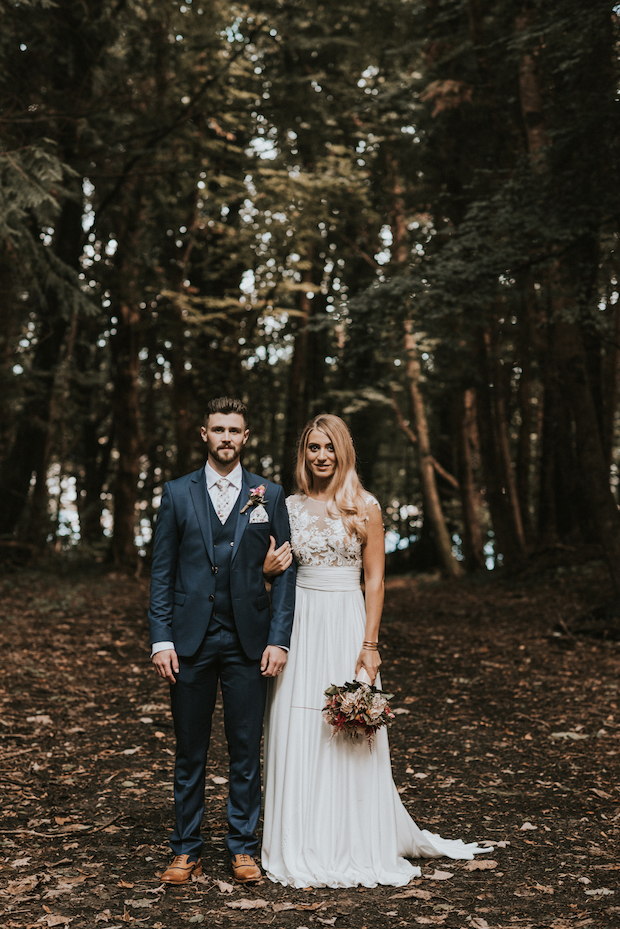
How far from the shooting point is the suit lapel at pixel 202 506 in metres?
4.03

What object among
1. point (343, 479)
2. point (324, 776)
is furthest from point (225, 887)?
point (343, 479)

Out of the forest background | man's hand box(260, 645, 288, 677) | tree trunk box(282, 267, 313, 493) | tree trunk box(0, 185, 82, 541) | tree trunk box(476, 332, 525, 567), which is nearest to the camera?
man's hand box(260, 645, 288, 677)

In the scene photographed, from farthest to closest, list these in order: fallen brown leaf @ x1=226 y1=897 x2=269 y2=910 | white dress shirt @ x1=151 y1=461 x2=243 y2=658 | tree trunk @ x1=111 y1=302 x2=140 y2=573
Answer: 1. tree trunk @ x1=111 y1=302 x2=140 y2=573
2. white dress shirt @ x1=151 y1=461 x2=243 y2=658
3. fallen brown leaf @ x1=226 y1=897 x2=269 y2=910

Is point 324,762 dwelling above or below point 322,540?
below

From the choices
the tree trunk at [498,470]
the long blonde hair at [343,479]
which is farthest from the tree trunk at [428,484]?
the long blonde hair at [343,479]

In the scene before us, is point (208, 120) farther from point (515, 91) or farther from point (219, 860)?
point (219, 860)

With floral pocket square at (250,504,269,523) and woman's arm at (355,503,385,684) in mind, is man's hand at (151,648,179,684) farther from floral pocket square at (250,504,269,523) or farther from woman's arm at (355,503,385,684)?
woman's arm at (355,503,385,684)

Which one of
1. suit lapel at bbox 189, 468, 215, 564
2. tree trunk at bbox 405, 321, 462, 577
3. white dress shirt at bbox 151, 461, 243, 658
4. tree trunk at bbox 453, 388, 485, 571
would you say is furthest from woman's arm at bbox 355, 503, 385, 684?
tree trunk at bbox 405, 321, 462, 577

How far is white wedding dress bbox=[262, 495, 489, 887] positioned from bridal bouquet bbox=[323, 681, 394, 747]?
108mm

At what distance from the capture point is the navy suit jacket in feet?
13.1

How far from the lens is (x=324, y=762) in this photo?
4.16 metres

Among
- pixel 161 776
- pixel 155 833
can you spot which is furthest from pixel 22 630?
pixel 155 833

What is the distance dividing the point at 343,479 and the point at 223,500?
24.7 inches

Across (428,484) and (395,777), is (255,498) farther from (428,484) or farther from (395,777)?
(428,484)
